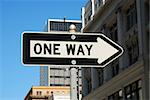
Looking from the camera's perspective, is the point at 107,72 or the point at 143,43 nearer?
the point at 143,43

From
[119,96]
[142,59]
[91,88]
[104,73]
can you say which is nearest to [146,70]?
[142,59]

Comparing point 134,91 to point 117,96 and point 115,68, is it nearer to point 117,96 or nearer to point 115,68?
point 117,96

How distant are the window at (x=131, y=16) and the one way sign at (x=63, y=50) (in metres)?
39.4

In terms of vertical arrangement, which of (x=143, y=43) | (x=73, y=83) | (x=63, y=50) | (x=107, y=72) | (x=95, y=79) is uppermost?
(x=143, y=43)

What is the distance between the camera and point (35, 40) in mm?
4777

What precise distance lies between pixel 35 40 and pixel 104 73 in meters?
48.4

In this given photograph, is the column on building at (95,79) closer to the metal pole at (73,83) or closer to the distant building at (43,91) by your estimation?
the metal pole at (73,83)

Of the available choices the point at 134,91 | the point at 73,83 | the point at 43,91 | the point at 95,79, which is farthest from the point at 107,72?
the point at 43,91

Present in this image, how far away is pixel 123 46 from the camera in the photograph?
137 ft

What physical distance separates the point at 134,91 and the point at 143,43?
17.7 ft

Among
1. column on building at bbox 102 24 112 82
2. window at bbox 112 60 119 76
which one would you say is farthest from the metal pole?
column on building at bbox 102 24 112 82

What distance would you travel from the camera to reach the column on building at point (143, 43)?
1492 inches

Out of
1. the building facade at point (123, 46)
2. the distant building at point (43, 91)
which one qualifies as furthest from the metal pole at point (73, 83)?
the distant building at point (43, 91)

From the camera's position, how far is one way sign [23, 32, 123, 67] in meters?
4.75
